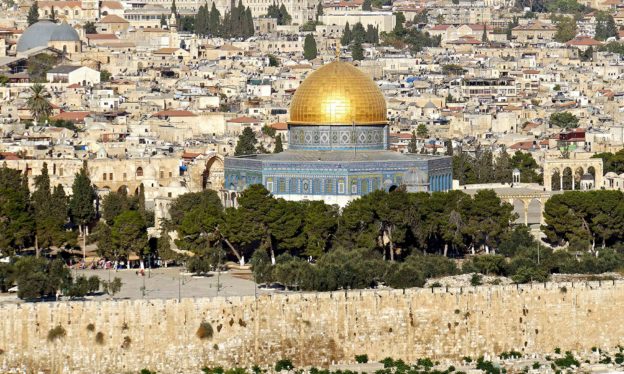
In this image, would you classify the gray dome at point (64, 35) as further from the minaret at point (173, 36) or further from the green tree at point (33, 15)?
the green tree at point (33, 15)

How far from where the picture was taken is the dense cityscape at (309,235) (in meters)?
47.9

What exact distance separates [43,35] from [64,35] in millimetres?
1034

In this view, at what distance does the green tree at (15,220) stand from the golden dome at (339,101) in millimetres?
8063

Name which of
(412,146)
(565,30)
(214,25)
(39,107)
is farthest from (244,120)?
(565,30)

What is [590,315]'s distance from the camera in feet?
164

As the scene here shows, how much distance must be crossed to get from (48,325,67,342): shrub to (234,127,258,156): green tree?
28.3m

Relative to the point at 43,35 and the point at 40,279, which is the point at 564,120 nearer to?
the point at 43,35

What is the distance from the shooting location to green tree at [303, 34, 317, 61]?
12794cm

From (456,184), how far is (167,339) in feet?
68.0

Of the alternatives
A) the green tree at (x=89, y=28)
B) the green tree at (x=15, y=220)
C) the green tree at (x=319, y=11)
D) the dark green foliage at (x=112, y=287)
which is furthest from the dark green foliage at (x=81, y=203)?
the green tree at (x=319, y=11)

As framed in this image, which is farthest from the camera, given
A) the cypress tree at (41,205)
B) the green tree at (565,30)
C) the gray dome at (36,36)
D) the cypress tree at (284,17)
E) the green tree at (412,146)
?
the cypress tree at (284,17)

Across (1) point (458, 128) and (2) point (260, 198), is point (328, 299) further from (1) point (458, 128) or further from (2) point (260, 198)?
(1) point (458, 128)

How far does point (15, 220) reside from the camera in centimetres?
5653

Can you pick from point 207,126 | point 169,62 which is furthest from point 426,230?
point 169,62
